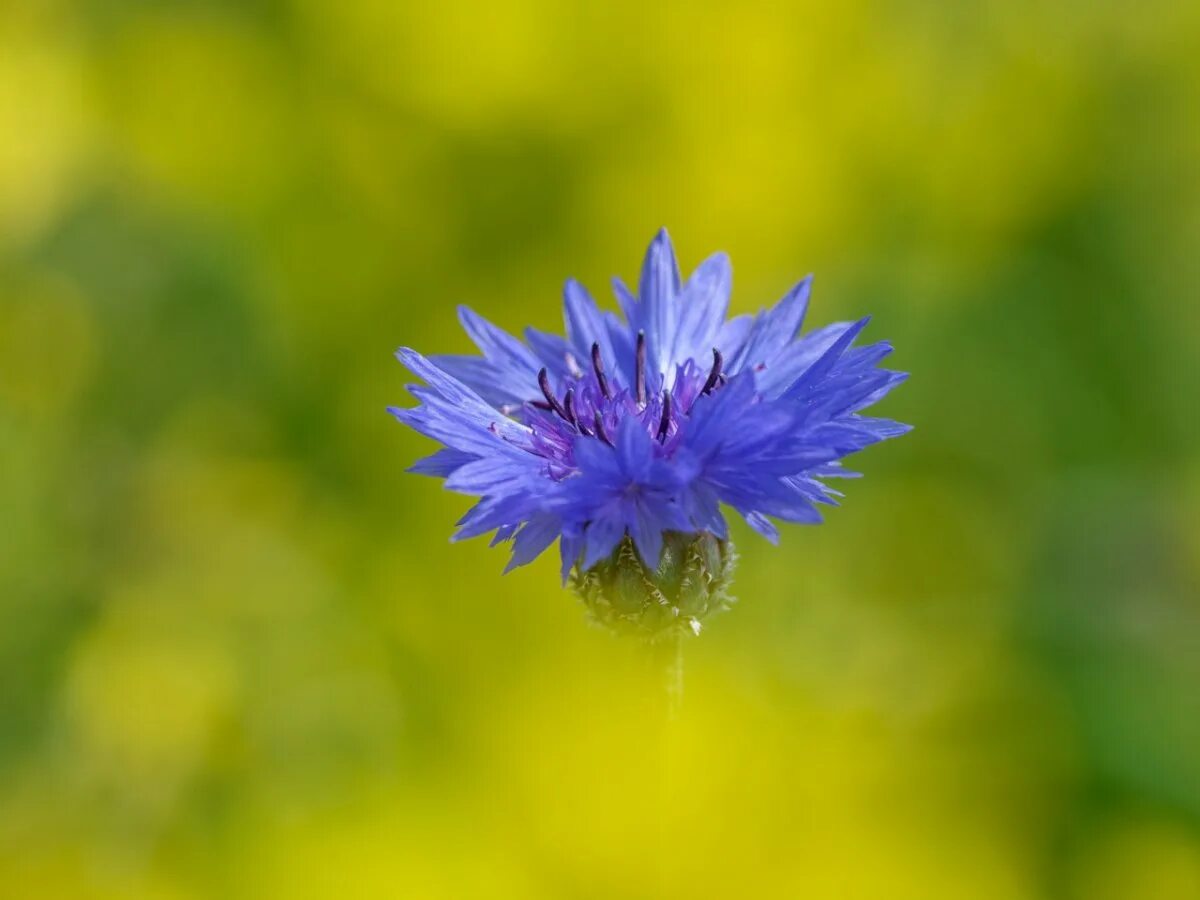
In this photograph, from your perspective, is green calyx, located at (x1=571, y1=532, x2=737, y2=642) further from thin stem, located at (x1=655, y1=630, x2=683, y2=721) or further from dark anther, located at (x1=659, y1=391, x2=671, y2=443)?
dark anther, located at (x1=659, y1=391, x2=671, y2=443)

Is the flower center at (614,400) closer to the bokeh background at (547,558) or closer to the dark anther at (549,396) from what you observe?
the dark anther at (549,396)

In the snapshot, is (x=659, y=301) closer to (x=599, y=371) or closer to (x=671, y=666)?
(x=599, y=371)

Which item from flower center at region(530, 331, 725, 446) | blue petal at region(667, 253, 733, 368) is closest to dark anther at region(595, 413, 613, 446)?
flower center at region(530, 331, 725, 446)

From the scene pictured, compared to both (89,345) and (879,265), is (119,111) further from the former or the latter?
(879,265)

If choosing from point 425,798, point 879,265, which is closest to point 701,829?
point 425,798

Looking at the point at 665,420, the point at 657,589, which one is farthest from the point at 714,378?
the point at 657,589

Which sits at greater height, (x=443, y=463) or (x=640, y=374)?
(x=640, y=374)

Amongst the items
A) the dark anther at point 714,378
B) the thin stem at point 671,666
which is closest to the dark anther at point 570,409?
the dark anther at point 714,378
